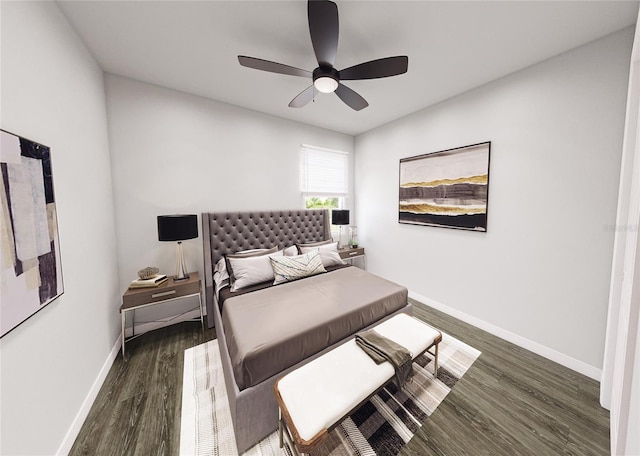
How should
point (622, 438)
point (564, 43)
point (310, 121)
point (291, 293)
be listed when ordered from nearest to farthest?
point (622, 438), point (564, 43), point (291, 293), point (310, 121)

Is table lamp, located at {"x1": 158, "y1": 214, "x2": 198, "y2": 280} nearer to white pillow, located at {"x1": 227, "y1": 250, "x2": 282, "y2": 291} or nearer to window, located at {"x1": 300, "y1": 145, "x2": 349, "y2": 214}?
white pillow, located at {"x1": 227, "y1": 250, "x2": 282, "y2": 291}

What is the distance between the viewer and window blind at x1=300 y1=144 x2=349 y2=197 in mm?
3738

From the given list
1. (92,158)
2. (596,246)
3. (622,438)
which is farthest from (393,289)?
(92,158)

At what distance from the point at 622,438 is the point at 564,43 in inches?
110

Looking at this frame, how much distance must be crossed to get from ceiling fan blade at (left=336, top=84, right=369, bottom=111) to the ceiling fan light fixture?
0.16 m

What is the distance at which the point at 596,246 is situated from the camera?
6.19 ft

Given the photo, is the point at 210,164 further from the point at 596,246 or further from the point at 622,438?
the point at 596,246

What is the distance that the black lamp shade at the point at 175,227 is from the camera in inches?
89.9

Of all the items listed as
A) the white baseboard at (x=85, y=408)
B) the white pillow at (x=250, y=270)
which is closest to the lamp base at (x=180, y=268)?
the white pillow at (x=250, y=270)

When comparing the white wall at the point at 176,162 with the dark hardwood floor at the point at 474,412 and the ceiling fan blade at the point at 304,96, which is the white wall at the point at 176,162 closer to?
the dark hardwood floor at the point at 474,412

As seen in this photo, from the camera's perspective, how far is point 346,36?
1788 millimetres

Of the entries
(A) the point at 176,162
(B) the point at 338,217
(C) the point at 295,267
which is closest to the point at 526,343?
(C) the point at 295,267

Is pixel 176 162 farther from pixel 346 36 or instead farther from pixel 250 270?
pixel 346 36

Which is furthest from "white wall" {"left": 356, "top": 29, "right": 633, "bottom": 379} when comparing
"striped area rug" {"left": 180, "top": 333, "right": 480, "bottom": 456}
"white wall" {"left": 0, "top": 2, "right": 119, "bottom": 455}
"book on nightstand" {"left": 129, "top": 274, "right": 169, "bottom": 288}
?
"white wall" {"left": 0, "top": 2, "right": 119, "bottom": 455}
